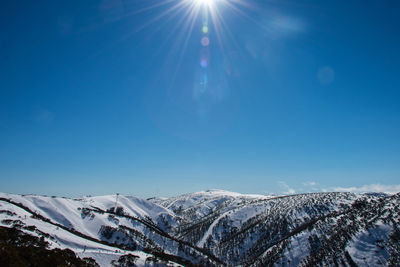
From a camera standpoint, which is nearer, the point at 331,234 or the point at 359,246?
the point at 359,246

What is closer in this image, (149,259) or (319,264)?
(149,259)

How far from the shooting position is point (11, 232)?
69688 millimetres

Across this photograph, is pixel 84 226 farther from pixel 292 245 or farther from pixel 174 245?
pixel 292 245

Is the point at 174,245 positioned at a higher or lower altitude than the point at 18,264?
lower

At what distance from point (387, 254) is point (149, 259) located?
175847mm

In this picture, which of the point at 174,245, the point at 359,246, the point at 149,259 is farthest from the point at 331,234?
the point at 149,259

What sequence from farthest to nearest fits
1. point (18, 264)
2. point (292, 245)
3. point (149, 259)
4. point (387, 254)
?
point (292, 245), point (387, 254), point (149, 259), point (18, 264)

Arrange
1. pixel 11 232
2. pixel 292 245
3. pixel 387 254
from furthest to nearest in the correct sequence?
1. pixel 292 245
2. pixel 387 254
3. pixel 11 232

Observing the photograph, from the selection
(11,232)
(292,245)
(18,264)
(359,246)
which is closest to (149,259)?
(11,232)

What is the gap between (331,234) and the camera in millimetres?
189125

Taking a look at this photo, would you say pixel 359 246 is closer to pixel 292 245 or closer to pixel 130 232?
pixel 292 245

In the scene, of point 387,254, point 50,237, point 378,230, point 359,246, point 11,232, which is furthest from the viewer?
point 378,230

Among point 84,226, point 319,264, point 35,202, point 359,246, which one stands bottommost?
point 319,264

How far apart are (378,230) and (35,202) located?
305m
